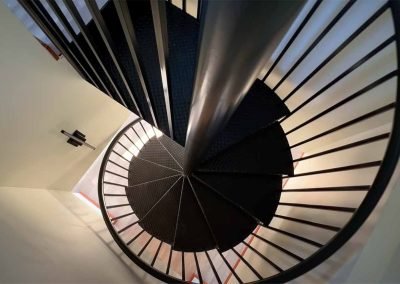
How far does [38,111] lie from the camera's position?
73.2 inches

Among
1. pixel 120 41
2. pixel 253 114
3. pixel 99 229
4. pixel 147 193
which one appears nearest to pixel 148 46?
pixel 120 41

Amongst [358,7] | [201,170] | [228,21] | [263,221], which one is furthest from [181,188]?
[228,21]

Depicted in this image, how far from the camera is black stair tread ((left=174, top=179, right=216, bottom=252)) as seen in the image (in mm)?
2277

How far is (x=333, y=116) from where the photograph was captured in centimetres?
180

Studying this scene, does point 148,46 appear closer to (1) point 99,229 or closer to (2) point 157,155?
(2) point 157,155

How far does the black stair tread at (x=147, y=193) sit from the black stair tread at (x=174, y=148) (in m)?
0.23

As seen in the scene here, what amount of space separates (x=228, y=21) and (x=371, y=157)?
136 centimetres

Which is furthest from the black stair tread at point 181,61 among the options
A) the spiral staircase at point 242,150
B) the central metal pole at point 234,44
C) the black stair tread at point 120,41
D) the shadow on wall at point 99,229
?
the shadow on wall at point 99,229

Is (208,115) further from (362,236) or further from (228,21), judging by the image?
(362,236)

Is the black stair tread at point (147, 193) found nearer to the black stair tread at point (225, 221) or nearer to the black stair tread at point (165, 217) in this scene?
the black stair tread at point (165, 217)

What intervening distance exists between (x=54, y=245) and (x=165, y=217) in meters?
1.02

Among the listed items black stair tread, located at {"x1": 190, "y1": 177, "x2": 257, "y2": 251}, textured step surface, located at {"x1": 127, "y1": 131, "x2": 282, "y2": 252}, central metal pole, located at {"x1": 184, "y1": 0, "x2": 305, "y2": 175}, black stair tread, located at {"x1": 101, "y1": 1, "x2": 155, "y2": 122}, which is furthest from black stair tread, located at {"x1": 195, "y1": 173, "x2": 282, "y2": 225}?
central metal pole, located at {"x1": 184, "y1": 0, "x2": 305, "y2": 175}

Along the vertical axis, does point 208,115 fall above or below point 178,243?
above

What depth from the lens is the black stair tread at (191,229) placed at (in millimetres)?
2277
